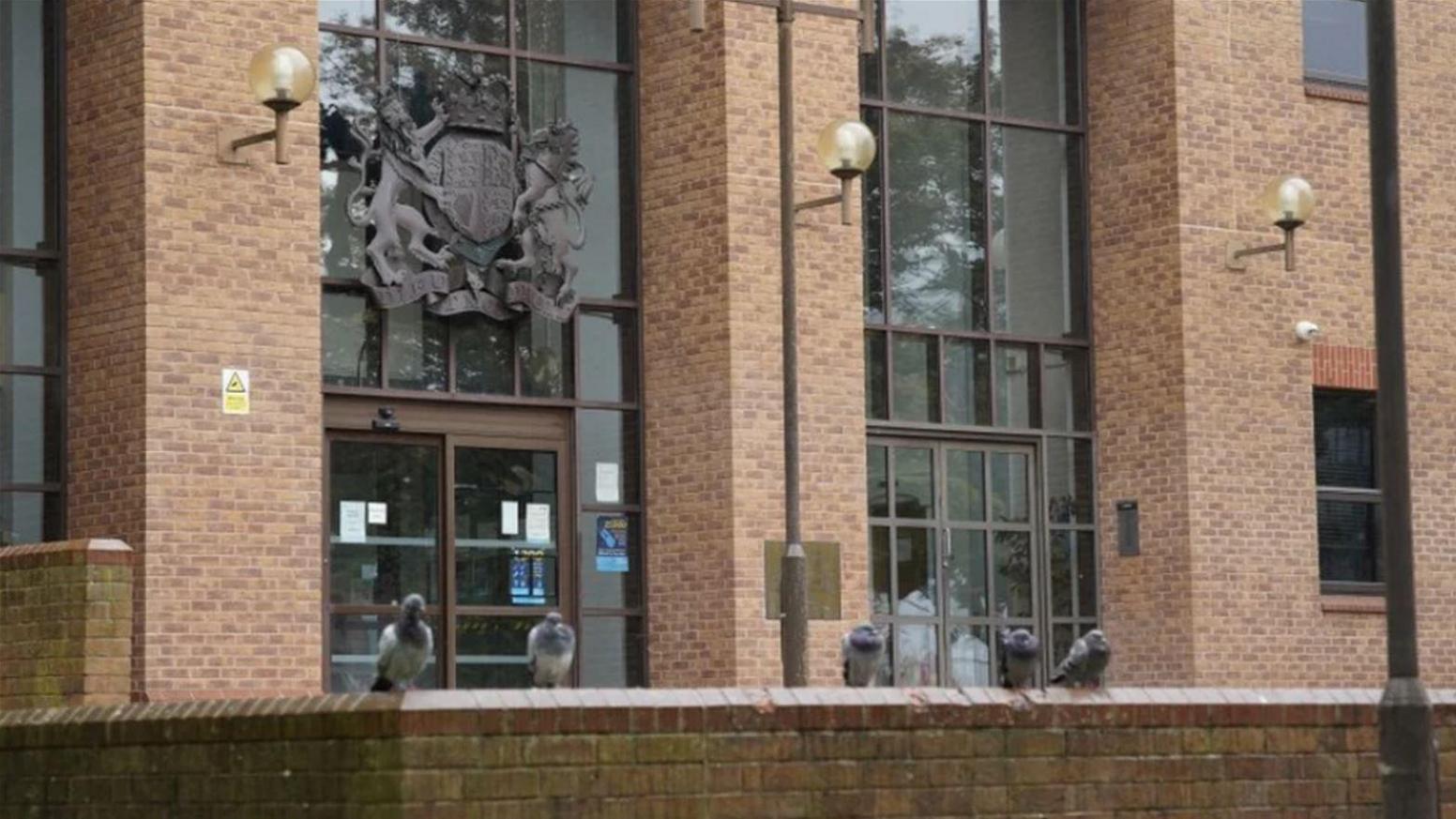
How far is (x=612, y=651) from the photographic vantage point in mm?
22969

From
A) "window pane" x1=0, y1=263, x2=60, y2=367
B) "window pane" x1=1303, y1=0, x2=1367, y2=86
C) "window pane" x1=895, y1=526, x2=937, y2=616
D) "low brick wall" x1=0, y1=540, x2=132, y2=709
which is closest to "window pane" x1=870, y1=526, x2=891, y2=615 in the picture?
"window pane" x1=895, y1=526, x2=937, y2=616

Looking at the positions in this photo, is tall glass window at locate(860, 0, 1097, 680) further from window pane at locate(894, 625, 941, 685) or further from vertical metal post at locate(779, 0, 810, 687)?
vertical metal post at locate(779, 0, 810, 687)

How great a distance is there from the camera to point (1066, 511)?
2606cm

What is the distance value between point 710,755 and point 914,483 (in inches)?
576

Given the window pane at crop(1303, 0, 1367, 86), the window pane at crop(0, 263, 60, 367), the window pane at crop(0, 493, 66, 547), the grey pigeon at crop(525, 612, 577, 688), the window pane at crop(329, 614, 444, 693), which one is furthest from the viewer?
the window pane at crop(1303, 0, 1367, 86)

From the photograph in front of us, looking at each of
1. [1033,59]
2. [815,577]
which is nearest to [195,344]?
[815,577]

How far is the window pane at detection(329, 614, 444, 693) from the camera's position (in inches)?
836

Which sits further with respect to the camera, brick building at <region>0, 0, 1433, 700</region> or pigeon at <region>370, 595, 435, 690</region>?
brick building at <region>0, 0, 1433, 700</region>

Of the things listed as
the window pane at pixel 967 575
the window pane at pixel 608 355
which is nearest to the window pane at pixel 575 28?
the window pane at pixel 608 355

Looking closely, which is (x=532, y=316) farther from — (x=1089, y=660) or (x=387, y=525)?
(x=1089, y=660)

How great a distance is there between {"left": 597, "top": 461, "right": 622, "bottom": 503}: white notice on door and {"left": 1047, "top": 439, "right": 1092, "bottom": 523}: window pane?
15.5 ft

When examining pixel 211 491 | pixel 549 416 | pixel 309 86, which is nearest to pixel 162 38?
pixel 309 86

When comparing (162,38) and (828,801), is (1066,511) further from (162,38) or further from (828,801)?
(828,801)

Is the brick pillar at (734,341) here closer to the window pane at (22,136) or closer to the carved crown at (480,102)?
the carved crown at (480,102)
